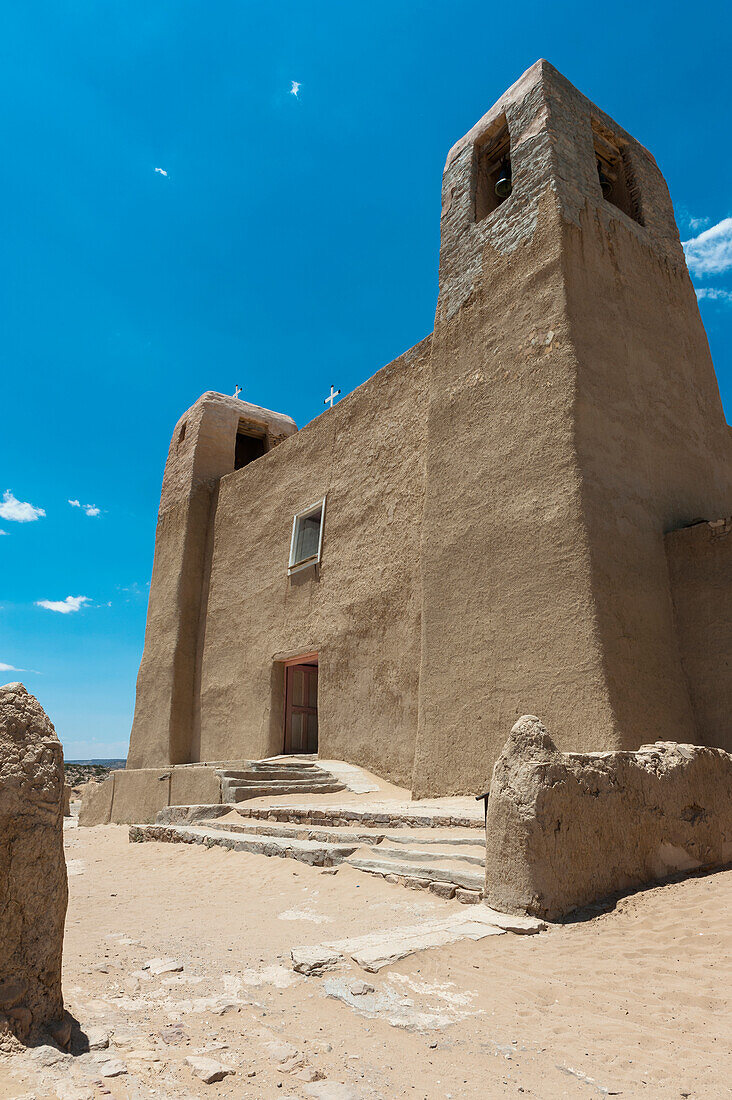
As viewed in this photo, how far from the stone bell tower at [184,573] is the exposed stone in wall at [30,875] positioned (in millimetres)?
11518

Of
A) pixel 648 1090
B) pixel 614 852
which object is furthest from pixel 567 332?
pixel 648 1090

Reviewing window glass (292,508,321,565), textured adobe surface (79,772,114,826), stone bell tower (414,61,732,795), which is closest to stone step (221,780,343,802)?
stone bell tower (414,61,732,795)

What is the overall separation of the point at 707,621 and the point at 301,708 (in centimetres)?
712

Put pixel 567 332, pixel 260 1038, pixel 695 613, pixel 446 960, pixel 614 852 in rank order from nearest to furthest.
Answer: pixel 260 1038, pixel 446 960, pixel 614 852, pixel 695 613, pixel 567 332

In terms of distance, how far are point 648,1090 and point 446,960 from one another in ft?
4.11

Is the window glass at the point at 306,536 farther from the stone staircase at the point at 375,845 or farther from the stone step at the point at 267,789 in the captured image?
the stone staircase at the point at 375,845

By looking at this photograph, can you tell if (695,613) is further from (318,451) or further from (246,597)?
(246,597)

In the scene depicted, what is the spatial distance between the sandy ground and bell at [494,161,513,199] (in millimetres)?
9113

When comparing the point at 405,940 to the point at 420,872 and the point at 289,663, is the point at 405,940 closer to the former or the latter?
the point at 420,872

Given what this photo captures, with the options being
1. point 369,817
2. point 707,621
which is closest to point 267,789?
point 369,817

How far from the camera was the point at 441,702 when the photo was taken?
8336 mm

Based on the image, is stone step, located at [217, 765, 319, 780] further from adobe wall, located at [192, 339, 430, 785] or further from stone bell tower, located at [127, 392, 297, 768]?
stone bell tower, located at [127, 392, 297, 768]

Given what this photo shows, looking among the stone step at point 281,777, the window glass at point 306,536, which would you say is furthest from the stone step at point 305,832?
the window glass at point 306,536

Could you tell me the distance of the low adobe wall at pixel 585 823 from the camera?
4.12 metres
